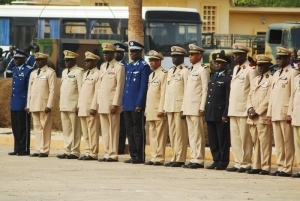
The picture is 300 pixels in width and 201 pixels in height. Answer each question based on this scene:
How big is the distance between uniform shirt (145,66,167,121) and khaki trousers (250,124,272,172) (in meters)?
1.98

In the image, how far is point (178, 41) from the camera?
3641 centimetres

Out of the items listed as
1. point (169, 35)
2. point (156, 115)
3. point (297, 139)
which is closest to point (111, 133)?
point (156, 115)

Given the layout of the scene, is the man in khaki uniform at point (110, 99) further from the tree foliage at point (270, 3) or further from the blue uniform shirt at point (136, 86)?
the tree foliage at point (270, 3)

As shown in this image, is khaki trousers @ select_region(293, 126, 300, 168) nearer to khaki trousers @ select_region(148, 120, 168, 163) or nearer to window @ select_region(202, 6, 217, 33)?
khaki trousers @ select_region(148, 120, 168, 163)

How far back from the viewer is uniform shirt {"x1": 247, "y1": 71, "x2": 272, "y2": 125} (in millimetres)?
16328

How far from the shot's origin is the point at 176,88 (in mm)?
17719

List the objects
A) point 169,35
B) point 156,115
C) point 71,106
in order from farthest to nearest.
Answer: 1. point 169,35
2. point 71,106
3. point 156,115

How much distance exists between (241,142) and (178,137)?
1.33 meters

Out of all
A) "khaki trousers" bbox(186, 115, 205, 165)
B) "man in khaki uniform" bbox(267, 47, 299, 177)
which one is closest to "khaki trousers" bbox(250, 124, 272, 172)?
"man in khaki uniform" bbox(267, 47, 299, 177)

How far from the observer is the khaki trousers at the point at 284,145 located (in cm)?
1582

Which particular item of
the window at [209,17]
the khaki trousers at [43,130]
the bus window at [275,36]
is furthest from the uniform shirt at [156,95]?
the window at [209,17]

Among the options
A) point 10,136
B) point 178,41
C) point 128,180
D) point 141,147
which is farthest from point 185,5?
point 128,180

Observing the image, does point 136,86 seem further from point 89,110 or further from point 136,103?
point 89,110

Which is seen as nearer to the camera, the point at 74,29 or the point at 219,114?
the point at 219,114
